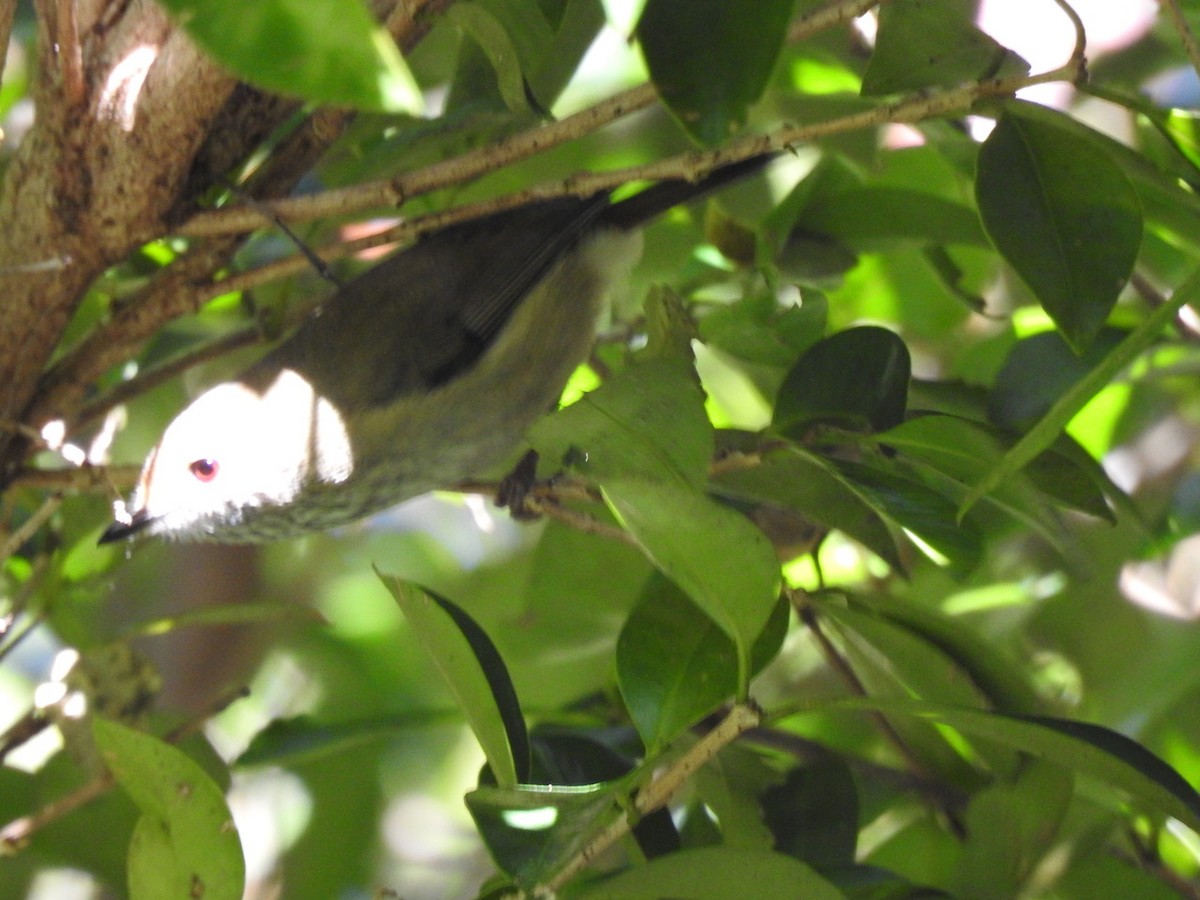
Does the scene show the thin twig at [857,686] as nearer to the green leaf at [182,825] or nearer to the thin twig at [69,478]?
the green leaf at [182,825]

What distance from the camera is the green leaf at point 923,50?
1.16m

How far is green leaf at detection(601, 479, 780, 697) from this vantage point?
0.93 m

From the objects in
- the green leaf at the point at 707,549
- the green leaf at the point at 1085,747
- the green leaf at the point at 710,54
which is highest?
the green leaf at the point at 710,54

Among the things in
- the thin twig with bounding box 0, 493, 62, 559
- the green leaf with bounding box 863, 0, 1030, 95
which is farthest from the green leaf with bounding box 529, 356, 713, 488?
the thin twig with bounding box 0, 493, 62, 559

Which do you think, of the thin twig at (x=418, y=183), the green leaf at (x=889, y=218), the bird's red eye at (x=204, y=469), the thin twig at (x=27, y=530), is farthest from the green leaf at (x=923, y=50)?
the bird's red eye at (x=204, y=469)

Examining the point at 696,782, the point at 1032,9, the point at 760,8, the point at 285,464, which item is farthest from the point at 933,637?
the point at 1032,9

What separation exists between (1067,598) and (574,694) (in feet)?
2.82

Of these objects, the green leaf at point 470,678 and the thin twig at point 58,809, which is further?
the thin twig at point 58,809

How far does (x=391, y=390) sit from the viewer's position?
200cm

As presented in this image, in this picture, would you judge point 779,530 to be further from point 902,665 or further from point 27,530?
point 27,530

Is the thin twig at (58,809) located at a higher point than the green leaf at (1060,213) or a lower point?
lower

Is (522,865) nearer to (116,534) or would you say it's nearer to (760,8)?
(760,8)

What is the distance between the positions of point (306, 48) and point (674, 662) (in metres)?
0.68

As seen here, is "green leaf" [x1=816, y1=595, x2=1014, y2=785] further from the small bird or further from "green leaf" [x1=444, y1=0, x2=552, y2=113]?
the small bird
